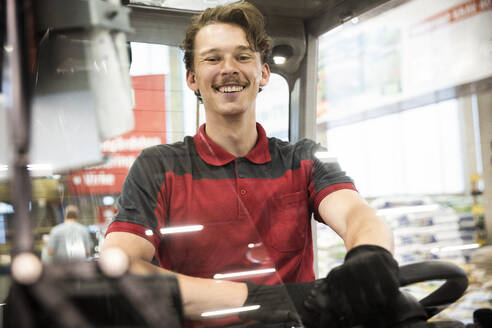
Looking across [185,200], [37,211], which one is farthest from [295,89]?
[37,211]

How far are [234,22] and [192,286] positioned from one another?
1.82ft

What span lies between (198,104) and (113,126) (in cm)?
19

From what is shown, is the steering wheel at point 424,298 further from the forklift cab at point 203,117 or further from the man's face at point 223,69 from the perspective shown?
the man's face at point 223,69

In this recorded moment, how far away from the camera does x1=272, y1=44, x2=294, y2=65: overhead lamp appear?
1205 millimetres

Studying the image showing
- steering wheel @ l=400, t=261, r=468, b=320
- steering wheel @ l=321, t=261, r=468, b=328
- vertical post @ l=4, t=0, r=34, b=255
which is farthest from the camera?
steering wheel @ l=400, t=261, r=468, b=320

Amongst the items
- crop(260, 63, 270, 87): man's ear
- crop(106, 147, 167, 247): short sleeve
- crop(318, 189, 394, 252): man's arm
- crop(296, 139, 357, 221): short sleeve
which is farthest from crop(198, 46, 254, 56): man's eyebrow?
crop(318, 189, 394, 252): man's arm

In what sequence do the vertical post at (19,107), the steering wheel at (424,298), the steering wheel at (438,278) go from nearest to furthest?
the vertical post at (19,107) < the steering wheel at (424,298) < the steering wheel at (438,278)

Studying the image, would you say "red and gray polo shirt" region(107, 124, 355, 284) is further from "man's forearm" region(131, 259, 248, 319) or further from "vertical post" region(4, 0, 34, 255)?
"vertical post" region(4, 0, 34, 255)

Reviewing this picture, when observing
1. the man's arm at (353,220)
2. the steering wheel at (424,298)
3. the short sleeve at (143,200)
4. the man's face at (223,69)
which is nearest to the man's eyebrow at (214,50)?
the man's face at (223,69)

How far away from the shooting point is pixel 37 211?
897 mm

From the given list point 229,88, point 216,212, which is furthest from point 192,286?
point 229,88

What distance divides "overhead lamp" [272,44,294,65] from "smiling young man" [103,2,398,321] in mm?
54

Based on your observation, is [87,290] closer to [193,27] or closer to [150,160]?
[150,160]

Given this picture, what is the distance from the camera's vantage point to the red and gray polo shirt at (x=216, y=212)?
0.96 metres
